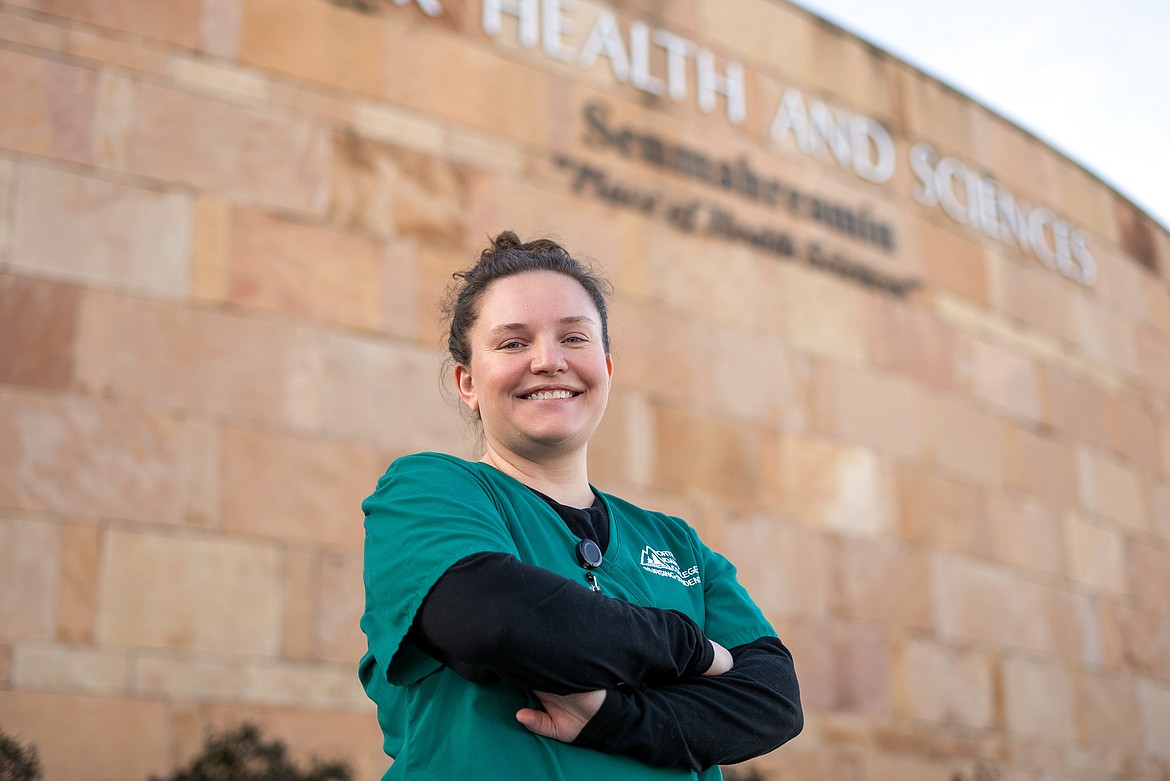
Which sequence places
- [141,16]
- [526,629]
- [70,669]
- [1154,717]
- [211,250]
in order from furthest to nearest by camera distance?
[1154,717], [141,16], [211,250], [70,669], [526,629]

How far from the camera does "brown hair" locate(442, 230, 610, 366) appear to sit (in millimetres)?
3043

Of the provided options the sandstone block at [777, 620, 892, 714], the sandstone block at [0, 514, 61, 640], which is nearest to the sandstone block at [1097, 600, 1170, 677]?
the sandstone block at [777, 620, 892, 714]

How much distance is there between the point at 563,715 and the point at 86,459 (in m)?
5.05

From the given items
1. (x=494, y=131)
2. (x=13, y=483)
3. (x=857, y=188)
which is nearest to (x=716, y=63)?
(x=857, y=188)

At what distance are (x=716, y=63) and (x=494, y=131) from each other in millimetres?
2446

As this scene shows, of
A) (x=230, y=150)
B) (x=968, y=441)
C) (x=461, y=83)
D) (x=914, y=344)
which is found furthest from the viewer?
(x=968, y=441)

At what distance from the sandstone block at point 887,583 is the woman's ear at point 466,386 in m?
7.12

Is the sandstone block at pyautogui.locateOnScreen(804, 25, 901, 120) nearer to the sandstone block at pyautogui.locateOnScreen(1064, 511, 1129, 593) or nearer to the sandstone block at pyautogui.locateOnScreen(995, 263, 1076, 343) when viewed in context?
the sandstone block at pyautogui.locateOnScreen(995, 263, 1076, 343)

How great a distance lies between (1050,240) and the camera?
512 inches

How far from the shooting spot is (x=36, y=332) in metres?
6.94

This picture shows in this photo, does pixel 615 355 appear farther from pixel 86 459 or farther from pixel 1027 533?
pixel 1027 533

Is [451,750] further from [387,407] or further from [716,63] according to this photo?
[716,63]

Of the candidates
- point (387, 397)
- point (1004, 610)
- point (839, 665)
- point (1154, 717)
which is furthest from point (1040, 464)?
point (387, 397)

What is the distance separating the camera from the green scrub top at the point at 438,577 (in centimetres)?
246
